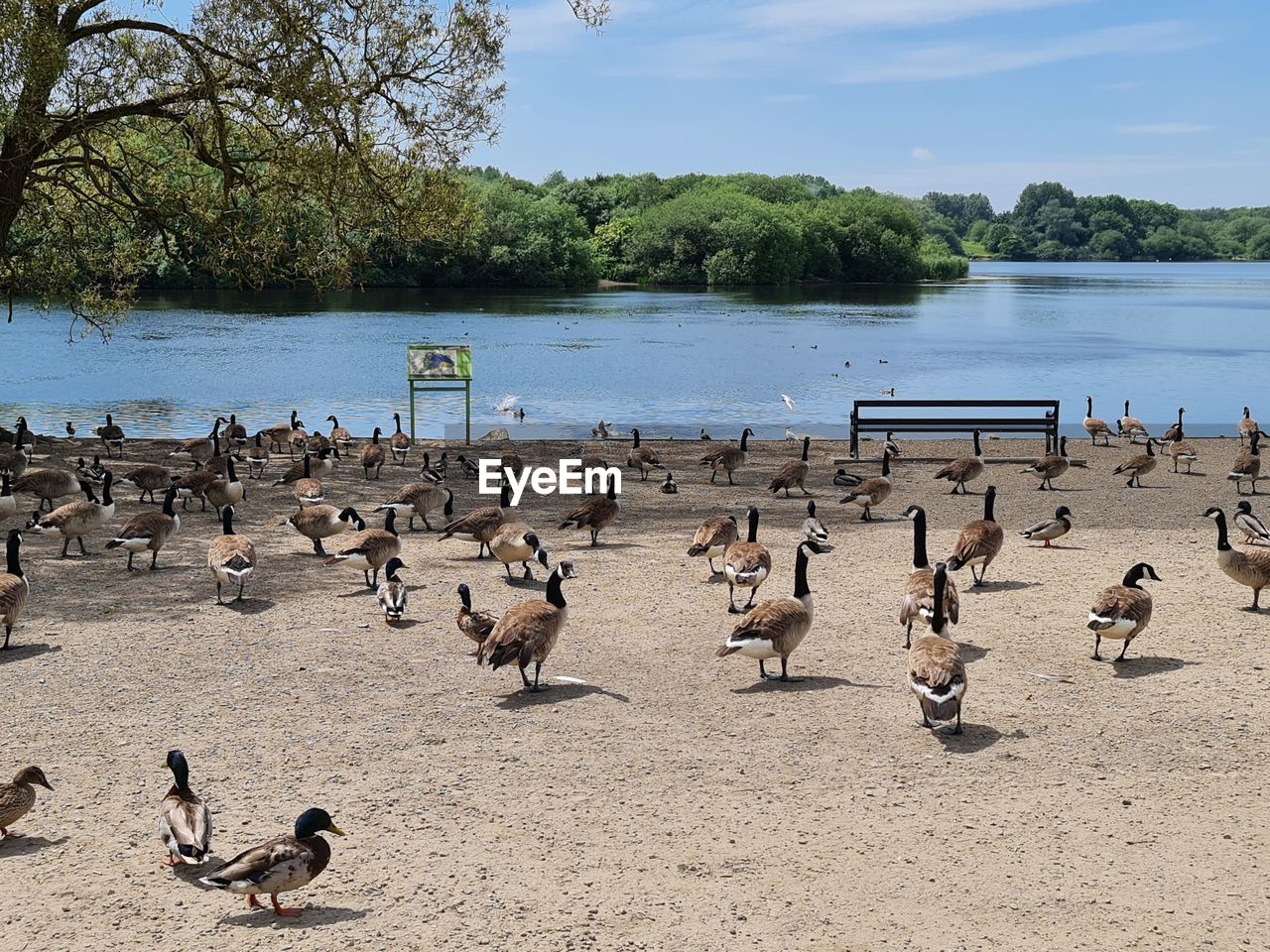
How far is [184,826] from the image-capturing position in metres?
6.51

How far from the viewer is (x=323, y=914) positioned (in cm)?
618

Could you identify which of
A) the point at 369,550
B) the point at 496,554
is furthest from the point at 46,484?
the point at 496,554

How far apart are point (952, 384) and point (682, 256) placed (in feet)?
240

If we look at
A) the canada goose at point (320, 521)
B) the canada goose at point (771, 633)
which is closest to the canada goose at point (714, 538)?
the canada goose at point (771, 633)

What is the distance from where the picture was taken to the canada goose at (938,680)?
8336 millimetres

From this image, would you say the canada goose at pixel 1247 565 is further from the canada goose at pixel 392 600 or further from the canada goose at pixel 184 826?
the canada goose at pixel 184 826

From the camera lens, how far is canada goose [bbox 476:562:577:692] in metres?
9.26

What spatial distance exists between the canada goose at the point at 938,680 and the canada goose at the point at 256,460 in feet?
46.8

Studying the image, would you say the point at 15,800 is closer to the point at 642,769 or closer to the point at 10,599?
the point at 642,769

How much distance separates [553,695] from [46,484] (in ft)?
33.0

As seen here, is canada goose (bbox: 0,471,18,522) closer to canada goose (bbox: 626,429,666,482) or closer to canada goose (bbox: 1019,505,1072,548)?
canada goose (bbox: 626,429,666,482)

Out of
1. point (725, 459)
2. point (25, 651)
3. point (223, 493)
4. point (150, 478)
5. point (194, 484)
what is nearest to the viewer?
point (25, 651)

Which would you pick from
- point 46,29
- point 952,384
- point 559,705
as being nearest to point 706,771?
point 559,705

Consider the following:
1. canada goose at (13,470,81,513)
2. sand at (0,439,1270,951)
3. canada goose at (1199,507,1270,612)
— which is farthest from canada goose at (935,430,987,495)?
canada goose at (13,470,81,513)
